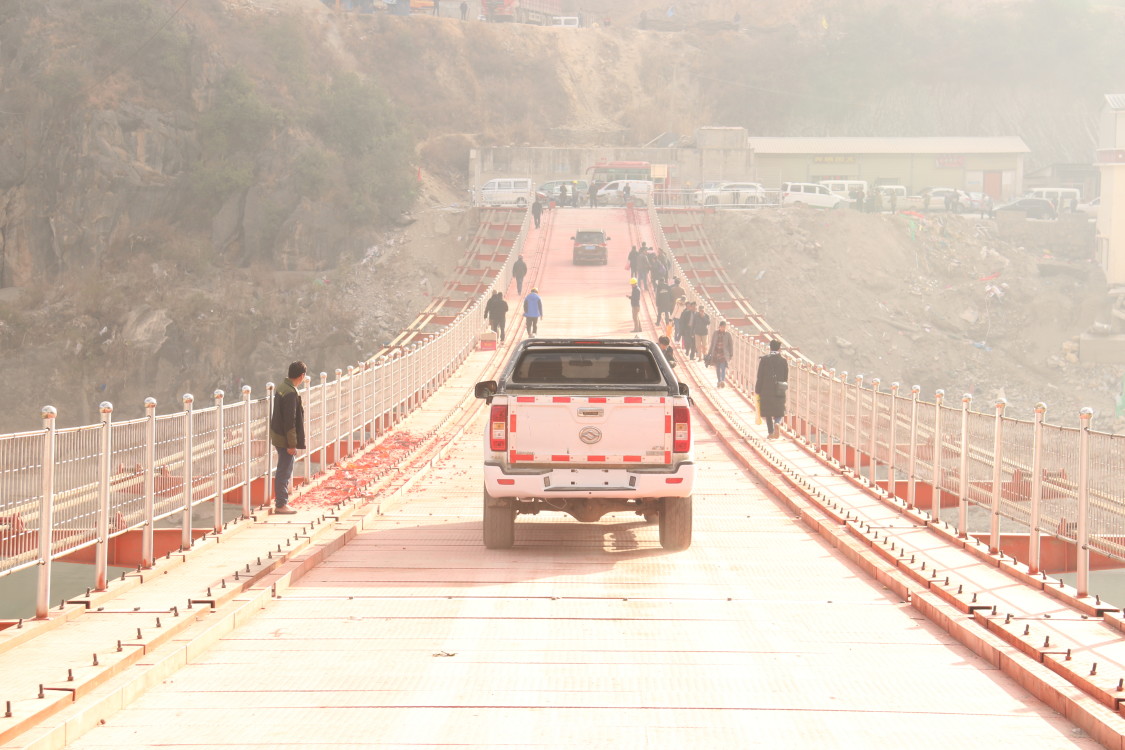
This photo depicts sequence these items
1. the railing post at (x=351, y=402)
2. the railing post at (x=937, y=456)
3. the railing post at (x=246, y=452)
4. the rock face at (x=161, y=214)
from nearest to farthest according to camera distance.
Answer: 1. the railing post at (x=937, y=456)
2. the railing post at (x=246, y=452)
3. the railing post at (x=351, y=402)
4. the rock face at (x=161, y=214)

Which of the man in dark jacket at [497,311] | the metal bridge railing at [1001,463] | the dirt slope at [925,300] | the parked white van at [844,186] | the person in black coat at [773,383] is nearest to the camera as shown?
the metal bridge railing at [1001,463]

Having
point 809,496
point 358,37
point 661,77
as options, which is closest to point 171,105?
point 358,37

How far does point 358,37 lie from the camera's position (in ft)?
356

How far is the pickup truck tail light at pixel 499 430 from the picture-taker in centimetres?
1279

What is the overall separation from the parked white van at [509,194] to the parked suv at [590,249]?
597 inches

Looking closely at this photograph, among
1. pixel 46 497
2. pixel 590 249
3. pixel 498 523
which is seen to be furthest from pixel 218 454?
pixel 590 249

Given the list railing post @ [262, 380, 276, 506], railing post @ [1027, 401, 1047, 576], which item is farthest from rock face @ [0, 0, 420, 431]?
railing post @ [1027, 401, 1047, 576]

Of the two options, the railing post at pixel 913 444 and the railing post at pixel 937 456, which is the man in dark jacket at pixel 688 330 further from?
the railing post at pixel 937 456

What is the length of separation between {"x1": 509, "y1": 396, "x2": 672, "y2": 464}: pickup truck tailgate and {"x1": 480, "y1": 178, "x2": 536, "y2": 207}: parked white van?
65890 millimetres

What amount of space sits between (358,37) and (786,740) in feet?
349

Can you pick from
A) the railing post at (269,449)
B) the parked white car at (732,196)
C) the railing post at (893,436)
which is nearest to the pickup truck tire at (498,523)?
the railing post at (269,449)

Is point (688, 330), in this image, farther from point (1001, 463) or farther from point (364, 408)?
point (1001, 463)

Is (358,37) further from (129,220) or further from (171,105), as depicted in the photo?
(129,220)

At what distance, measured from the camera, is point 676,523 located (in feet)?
43.4
